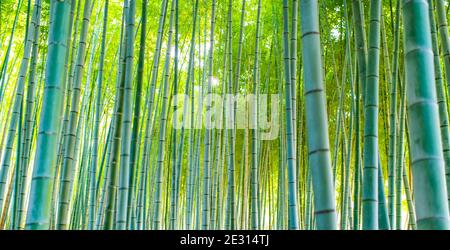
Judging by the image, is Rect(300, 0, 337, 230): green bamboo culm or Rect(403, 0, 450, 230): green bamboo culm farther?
Rect(300, 0, 337, 230): green bamboo culm

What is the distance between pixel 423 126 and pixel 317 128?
32 centimetres

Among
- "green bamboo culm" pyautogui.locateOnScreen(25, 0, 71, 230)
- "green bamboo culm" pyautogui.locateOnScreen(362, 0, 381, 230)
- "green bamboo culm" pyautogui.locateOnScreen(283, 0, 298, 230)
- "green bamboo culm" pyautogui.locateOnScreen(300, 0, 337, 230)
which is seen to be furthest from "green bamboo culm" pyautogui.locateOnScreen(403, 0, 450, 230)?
"green bamboo culm" pyautogui.locateOnScreen(283, 0, 298, 230)

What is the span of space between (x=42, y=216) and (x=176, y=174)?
3.03m

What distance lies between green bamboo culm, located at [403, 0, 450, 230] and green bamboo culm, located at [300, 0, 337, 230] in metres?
0.27

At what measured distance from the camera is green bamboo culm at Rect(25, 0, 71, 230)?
1330 millimetres

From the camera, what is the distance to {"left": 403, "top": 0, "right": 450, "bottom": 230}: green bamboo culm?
942 mm

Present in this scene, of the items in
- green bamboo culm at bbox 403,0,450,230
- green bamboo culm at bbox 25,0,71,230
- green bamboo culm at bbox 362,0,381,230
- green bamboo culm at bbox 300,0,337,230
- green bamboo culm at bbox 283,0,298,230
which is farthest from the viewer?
green bamboo culm at bbox 283,0,298,230

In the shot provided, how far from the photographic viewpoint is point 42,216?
1.33 m

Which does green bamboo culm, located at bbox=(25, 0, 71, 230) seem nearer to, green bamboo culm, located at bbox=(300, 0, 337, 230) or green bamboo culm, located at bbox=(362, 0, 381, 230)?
green bamboo culm, located at bbox=(300, 0, 337, 230)

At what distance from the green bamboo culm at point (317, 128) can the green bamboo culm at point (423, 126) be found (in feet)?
0.88

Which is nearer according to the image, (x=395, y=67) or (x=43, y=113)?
(x=43, y=113)

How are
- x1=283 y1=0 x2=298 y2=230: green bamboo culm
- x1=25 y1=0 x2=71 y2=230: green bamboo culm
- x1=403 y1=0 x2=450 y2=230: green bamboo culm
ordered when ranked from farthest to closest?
x1=283 y1=0 x2=298 y2=230: green bamboo culm → x1=25 y1=0 x2=71 y2=230: green bamboo culm → x1=403 y1=0 x2=450 y2=230: green bamboo culm
